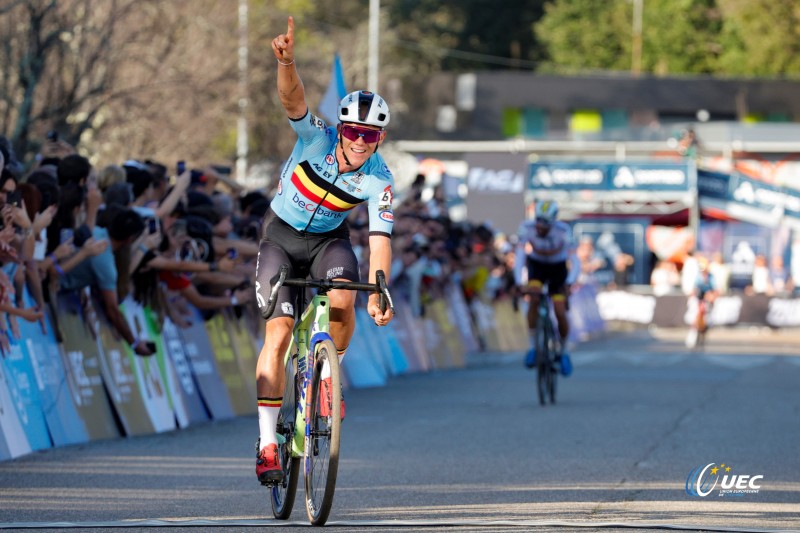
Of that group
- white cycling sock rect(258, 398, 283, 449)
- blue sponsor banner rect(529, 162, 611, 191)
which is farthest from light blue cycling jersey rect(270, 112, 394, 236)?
blue sponsor banner rect(529, 162, 611, 191)

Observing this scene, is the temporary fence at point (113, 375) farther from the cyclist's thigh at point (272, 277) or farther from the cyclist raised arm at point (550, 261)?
the cyclist raised arm at point (550, 261)

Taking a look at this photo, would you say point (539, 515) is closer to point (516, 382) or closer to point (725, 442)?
point (725, 442)

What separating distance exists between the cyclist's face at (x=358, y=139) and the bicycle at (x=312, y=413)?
73cm

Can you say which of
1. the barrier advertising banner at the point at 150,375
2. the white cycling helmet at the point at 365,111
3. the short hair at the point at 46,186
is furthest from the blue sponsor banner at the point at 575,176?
the white cycling helmet at the point at 365,111

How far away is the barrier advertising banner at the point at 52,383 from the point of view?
11.7m

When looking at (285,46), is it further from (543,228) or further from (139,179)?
(543,228)

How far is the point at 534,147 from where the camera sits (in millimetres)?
59844

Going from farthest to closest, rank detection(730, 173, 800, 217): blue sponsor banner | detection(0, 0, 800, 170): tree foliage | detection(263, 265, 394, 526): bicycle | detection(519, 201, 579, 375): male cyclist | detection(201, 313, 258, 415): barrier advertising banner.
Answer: detection(730, 173, 800, 217): blue sponsor banner, detection(0, 0, 800, 170): tree foliage, detection(519, 201, 579, 375): male cyclist, detection(201, 313, 258, 415): barrier advertising banner, detection(263, 265, 394, 526): bicycle

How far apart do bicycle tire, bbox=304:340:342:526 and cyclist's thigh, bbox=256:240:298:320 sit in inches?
17.3

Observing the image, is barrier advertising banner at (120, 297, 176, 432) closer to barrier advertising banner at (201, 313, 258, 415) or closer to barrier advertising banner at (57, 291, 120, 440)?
barrier advertising banner at (57, 291, 120, 440)

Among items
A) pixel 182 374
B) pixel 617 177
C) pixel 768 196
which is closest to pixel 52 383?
pixel 182 374

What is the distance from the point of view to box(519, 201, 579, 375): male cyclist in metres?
17.5

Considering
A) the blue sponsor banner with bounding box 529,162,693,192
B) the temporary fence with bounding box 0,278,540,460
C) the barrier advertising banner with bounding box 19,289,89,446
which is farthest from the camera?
the blue sponsor banner with bounding box 529,162,693,192

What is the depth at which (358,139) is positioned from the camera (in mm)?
8586
